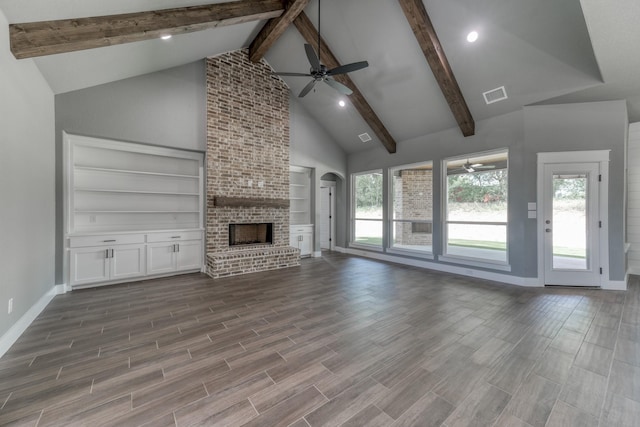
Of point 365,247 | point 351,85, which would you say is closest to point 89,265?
point 351,85

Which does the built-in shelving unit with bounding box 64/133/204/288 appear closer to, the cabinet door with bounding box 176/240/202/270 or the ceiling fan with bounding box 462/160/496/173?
the cabinet door with bounding box 176/240/202/270

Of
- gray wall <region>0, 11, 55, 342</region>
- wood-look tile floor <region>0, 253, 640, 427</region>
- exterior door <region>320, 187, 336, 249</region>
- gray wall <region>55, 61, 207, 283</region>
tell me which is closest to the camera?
wood-look tile floor <region>0, 253, 640, 427</region>

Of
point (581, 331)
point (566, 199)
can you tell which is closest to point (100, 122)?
point (581, 331)

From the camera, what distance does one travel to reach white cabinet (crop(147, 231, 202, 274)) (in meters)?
4.78

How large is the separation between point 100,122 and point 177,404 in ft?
14.9

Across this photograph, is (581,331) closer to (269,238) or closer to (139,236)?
(269,238)

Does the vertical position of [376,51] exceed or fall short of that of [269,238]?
it exceeds it

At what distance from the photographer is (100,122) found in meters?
4.21

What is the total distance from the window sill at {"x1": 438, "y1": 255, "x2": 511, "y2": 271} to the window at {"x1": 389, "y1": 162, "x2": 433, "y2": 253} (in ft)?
3.39

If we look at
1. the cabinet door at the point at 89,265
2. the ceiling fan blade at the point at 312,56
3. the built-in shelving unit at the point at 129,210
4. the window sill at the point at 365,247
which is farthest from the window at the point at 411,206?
the cabinet door at the point at 89,265

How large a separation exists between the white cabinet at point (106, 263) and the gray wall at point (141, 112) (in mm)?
193

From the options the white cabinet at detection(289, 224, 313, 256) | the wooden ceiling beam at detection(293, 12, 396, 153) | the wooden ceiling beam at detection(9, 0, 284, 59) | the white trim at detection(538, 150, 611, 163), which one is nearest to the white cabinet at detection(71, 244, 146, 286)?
the wooden ceiling beam at detection(9, 0, 284, 59)

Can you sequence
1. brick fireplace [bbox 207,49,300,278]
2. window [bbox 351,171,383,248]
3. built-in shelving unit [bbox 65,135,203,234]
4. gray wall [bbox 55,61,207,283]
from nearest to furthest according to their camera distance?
gray wall [bbox 55,61,207,283] → built-in shelving unit [bbox 65,135,203,234] → brick fireplace [bbox 207,49,300,278] → window [bbox 351,171,383,248]

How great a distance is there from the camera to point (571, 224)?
14.2ft
